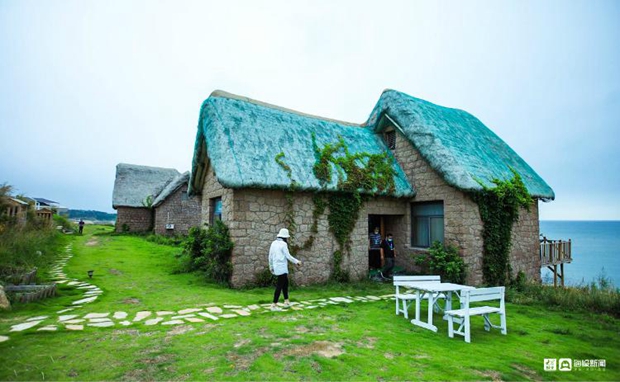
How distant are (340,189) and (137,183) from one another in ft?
84.2

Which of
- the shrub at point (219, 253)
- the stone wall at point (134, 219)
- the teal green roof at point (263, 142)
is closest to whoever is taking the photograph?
the shrub at point (219, 253)

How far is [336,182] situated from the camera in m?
10.3

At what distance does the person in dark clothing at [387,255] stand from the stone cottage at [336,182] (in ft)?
2.32

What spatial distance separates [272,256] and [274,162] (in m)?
3.33

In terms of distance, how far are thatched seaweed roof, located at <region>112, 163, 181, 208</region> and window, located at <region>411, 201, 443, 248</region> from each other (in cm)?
2263

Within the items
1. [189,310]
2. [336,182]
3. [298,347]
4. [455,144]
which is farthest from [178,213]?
[298,347]

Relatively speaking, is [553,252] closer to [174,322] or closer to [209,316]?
[209,316]

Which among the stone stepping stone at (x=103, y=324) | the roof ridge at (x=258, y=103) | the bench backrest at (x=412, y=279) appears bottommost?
the stone stepping stone at (x=103, y=324)

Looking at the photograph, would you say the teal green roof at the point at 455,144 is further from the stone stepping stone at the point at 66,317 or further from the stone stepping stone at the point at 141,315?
the stone stepping stone at the point at 66,317

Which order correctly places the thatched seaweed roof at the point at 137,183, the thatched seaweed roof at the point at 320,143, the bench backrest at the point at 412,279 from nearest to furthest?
the bench backrest at the point at 412,279 → the thatched seaweed roof at the point at 320,143 → the thatched seaweed roof at the point at 137,183

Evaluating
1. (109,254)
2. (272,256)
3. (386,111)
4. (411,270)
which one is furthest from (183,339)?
(109,254)

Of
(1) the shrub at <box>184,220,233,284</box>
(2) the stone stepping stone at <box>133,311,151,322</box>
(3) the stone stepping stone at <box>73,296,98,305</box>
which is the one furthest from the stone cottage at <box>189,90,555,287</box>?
(3) the stone stepping stone at <box>73,296,98,305</box>

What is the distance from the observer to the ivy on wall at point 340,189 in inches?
392

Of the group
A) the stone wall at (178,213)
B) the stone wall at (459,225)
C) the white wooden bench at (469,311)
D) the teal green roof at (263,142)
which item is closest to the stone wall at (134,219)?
the stone wall at (178,213)
